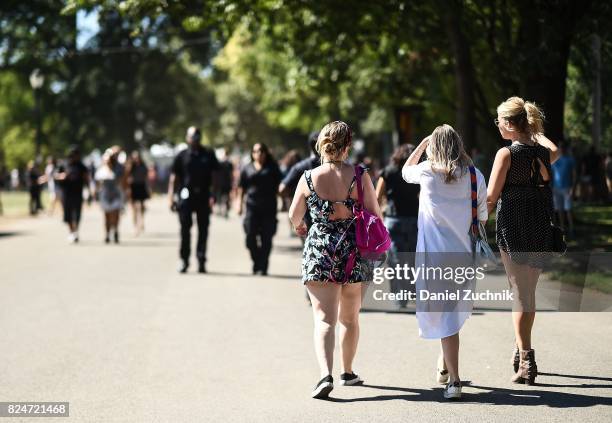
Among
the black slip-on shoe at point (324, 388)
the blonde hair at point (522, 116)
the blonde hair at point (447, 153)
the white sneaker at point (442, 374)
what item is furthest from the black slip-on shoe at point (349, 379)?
the blonde hair at point (522, 116)

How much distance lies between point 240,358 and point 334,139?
2196 millimetres

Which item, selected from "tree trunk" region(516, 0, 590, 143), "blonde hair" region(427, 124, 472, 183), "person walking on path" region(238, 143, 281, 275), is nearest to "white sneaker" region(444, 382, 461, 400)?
"blonde hair" region(427, 124, 472, 183)

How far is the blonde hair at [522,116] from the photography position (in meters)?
6.73

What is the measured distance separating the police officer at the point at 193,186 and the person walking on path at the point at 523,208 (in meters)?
7.73

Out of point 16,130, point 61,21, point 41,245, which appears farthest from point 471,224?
point 16,130

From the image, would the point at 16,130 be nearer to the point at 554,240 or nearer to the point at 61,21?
the point at 61,21

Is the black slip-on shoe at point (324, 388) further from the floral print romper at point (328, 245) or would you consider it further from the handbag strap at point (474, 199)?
the handbag strap at point (474, 199)

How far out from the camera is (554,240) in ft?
22.2

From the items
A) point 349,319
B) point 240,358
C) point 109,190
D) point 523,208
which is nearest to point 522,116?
point 523,208

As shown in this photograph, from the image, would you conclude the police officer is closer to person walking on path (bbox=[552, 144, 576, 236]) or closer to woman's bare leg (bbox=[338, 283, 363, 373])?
person walking on path (bbox=[552, 144, 576, 236])

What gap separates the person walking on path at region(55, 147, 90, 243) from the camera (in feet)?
65.8

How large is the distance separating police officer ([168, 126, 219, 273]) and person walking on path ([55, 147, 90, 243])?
20.9 ft

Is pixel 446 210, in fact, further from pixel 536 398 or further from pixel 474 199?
pixel 536 398

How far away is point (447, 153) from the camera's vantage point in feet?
21.0
